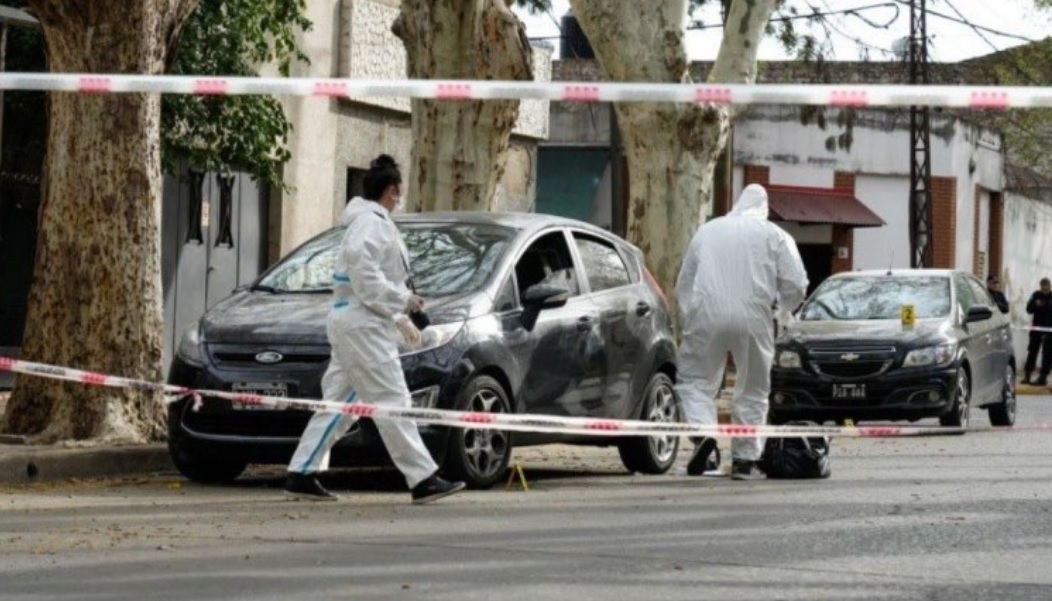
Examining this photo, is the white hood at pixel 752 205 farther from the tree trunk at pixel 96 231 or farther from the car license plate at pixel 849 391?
the car license plate at pixel 849 391

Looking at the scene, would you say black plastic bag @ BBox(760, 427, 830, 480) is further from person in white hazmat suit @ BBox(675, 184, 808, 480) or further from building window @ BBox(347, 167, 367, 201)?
building window @ BBox(347, 167, 367, 201)

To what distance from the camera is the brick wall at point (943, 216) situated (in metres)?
47.6

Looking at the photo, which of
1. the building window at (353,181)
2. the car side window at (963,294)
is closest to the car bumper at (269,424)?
the car side window at (963,294)

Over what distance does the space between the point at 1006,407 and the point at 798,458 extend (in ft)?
28.7

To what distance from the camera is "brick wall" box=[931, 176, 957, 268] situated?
47.6m

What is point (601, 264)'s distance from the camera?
1505 centimetres

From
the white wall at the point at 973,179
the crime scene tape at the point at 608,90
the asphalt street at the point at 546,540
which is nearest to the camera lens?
the asphalt street at the point at 546,540

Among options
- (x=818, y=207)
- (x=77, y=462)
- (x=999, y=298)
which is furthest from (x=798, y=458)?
(x=818, y=207)

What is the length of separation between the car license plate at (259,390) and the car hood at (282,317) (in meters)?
0.25

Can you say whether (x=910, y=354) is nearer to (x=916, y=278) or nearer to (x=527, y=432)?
(x=916, y=278)

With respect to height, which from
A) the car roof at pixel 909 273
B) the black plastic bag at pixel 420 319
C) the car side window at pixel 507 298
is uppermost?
the car roof at pixel 909 273

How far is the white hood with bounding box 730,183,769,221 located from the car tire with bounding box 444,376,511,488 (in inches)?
89.4

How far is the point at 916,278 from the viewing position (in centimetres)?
2178

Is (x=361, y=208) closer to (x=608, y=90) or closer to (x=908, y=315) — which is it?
(x=608, y=90)
